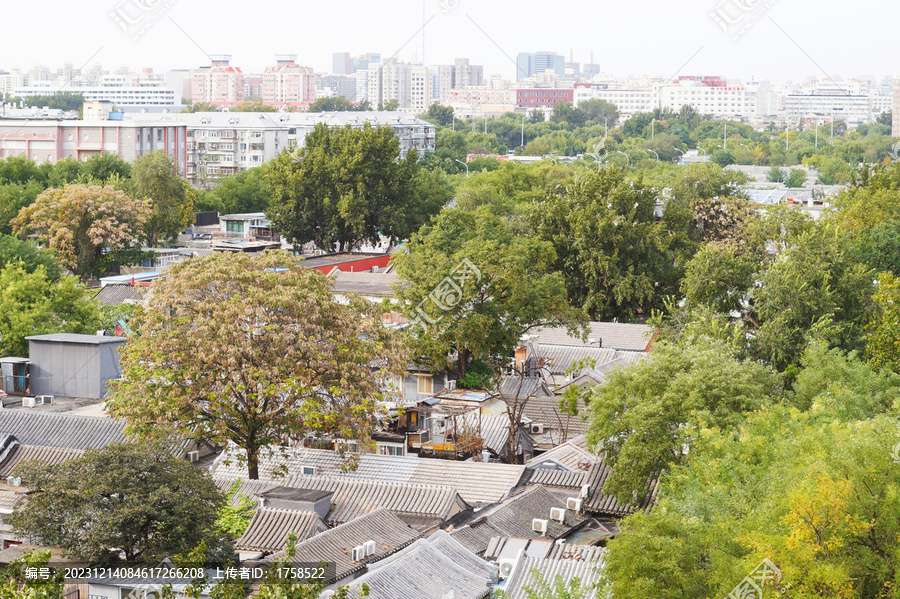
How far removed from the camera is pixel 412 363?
27875mm

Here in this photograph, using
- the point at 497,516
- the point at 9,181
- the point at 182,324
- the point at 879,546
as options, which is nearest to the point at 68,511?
the point at 182,324

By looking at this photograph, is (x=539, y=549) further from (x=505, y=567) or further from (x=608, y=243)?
(x=608, y=243)

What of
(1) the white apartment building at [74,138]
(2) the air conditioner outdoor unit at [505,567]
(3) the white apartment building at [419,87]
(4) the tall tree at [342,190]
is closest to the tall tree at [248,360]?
(2) the air conditioner outdoor unit at [505,567]

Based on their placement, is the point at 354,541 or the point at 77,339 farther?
the point at 77,339

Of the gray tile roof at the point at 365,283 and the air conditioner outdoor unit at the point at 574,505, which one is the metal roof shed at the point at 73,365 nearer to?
the gray tile roof at the point at 365,283

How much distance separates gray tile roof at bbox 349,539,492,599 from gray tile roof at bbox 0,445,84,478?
8568 mm

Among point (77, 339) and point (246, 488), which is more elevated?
point (77, 339)

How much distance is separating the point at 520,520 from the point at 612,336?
14.9 m

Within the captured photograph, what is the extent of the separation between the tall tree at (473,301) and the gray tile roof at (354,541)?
815 cm

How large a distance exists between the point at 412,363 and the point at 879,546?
56.9 feet

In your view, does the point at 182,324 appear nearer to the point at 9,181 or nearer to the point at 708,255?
the point at 708,255

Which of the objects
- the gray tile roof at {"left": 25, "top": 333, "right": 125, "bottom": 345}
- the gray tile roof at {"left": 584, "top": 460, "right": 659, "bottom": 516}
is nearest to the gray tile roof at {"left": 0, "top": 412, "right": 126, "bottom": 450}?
the gray tile roof at {"left": 25, "top": 333, "right": 125, "bottom": 345}

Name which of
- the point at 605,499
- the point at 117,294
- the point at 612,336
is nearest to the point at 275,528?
the point at 605,499

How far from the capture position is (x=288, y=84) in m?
178
